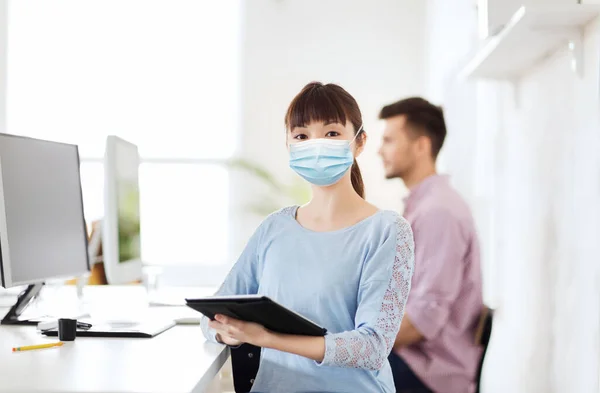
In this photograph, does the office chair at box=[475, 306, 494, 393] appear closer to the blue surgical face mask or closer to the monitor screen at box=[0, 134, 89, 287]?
the blue surgical face mask

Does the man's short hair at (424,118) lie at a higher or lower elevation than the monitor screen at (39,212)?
higher

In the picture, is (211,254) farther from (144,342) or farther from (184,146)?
(144,342)

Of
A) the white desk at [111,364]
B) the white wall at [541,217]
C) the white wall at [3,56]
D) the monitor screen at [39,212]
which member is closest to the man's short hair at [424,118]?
the white wall at [541,217]

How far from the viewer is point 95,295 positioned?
8.78ft

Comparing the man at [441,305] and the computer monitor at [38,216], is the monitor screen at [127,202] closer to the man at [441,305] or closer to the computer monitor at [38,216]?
the computer monitor at [38,216]

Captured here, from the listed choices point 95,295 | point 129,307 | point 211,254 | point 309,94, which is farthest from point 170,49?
point 309,94

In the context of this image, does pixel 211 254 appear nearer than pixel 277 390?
No

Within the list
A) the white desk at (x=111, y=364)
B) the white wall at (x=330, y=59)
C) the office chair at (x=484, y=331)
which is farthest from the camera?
the white wall at (x=330, y=59)

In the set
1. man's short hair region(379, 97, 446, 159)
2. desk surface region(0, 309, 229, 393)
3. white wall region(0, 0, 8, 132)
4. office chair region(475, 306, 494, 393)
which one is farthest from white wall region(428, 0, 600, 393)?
white wall region(0, 0, 8, 132)

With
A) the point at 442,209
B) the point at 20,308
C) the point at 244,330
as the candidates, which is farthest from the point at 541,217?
the point at 20,308

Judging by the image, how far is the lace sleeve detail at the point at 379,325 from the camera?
1.37 meters

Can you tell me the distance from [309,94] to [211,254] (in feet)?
10.6

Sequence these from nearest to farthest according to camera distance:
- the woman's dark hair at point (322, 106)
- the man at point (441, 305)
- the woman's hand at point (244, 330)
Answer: the woman's hand at point (244, 330)
the woman's dark hair at point (322, 106)
the man at point (441, 305)

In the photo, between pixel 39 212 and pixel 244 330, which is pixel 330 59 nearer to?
pixel 39 212
